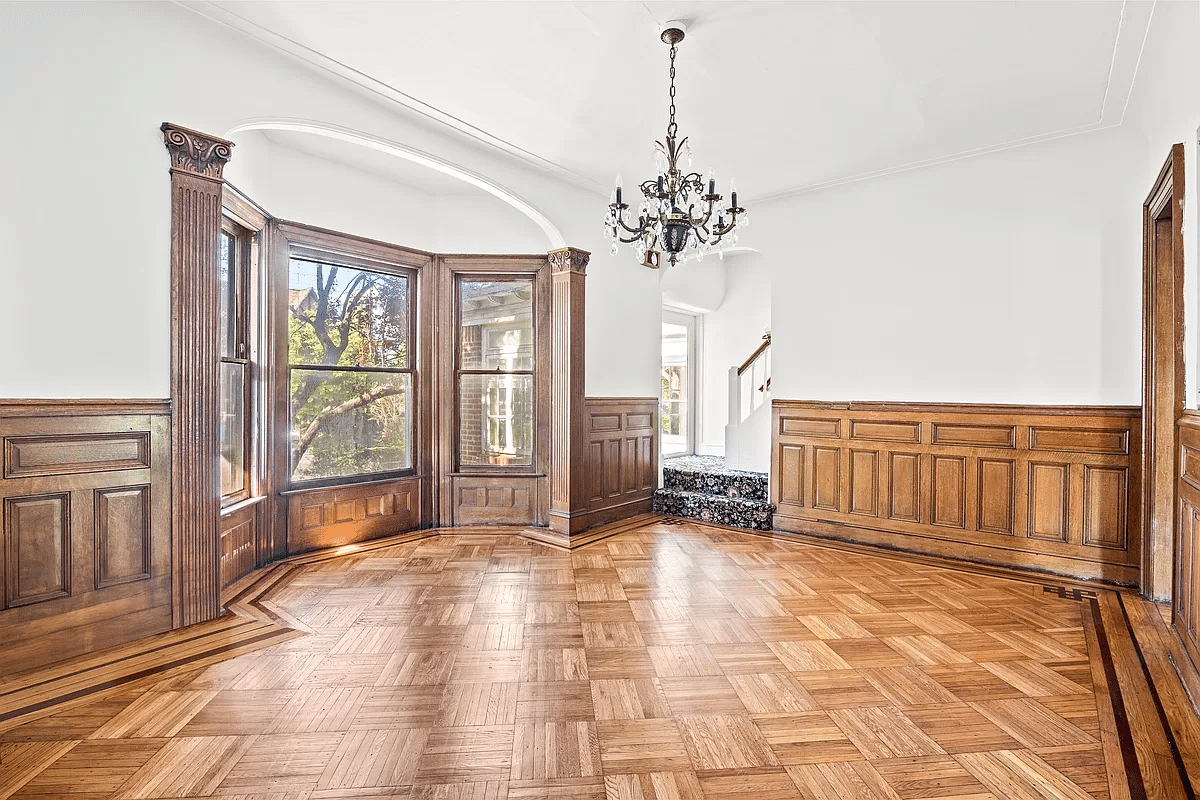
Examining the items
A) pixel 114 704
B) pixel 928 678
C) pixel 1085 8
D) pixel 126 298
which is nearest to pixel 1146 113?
pixel 1085 8

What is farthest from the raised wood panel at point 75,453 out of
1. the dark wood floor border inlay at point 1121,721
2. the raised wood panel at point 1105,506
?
the raised wood panel at point 1105,506

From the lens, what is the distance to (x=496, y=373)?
17.0 feet

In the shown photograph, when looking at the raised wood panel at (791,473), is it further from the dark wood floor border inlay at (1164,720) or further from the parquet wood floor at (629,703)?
the dark wood floor border inlay at (1164,720)

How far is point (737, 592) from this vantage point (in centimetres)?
351

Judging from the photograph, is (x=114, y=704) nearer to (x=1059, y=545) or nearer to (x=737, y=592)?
(x=737, y=592)

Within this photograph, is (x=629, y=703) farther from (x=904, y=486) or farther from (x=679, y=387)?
(x=679, y=387)

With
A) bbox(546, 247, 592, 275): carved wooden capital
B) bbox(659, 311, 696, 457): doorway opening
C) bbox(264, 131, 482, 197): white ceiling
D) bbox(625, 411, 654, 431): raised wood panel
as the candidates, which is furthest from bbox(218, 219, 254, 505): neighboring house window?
bbox(659, 311, 696, 457): doorway opening

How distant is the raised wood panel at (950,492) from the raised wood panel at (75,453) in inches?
190

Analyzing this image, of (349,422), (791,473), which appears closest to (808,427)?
(791,473)

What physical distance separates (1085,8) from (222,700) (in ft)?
15.0

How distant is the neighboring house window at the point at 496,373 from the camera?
519 cm

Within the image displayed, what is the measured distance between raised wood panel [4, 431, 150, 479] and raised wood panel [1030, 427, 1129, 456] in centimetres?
515

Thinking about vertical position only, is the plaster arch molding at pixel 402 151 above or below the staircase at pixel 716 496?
above

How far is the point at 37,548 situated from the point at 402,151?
9.10 feet
